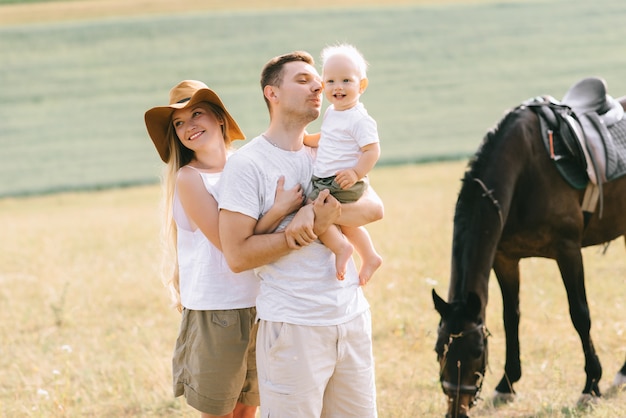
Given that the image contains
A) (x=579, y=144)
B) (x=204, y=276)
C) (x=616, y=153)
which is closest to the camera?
(x=204, y=276)

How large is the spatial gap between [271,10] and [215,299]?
32.6 metres

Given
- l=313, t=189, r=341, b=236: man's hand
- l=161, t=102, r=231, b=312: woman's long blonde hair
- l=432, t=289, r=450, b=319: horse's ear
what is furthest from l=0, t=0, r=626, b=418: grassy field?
l=313, t=189, r=341, b=236: man's hand

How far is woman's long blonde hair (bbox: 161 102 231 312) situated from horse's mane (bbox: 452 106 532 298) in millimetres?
1627

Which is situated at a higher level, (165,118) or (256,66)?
(165,118)

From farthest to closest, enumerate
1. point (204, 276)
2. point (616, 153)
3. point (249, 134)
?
point (249, 134), point (616, 153), point (204, 276)

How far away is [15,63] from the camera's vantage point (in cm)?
2992

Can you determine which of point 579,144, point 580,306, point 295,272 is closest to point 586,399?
point 580,306

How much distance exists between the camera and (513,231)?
17.4 ft

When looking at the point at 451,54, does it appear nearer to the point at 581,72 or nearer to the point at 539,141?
the point at 581,72

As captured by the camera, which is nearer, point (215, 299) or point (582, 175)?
point (215, 299)

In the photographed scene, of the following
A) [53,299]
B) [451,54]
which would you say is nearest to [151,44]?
[451,54]

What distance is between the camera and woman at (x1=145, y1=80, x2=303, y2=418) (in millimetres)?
3467

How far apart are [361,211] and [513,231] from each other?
2.25 meters

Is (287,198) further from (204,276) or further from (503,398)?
(503,398)
